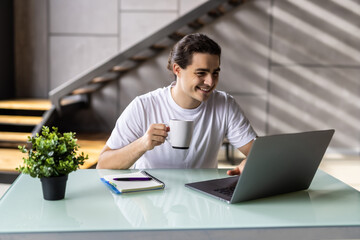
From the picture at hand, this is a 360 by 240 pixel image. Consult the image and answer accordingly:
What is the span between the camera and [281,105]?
5.50 metres

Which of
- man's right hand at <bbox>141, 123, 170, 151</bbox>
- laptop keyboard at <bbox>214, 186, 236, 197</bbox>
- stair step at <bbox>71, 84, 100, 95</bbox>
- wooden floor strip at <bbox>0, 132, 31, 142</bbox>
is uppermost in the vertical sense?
man's right hand at <bbox>141, 123, 170, 151</bbox>

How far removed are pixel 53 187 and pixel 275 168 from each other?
27.3 inches

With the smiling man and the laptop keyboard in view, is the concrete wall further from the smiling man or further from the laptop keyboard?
the laptop keyboard

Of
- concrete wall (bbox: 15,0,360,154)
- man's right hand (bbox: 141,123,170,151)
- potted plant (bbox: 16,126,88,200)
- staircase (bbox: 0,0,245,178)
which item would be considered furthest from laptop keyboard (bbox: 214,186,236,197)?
Result: concrete wall (bbox: 15,0,360,154)

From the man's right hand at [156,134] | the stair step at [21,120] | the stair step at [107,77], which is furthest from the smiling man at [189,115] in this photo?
the stair step at [107,77]

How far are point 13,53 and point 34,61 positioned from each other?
0.29 meters

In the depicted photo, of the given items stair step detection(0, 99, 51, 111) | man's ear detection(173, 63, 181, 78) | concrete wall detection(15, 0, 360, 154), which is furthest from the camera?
concrete wall detection(15, 0, 360, 154)

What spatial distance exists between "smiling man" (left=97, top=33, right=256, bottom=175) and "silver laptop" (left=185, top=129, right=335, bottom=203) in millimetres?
496

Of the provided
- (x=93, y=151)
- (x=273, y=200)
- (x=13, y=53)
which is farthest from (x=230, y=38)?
(x=273, y=200)

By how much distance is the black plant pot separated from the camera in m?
1.30

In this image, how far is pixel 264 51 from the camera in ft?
17.9

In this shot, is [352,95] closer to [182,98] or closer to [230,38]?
[230,38]

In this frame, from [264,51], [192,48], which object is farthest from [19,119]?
[192,48]

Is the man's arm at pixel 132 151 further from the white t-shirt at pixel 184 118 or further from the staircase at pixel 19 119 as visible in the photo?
the staircase at pixel 19 119
